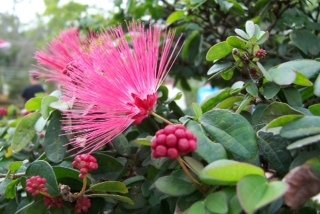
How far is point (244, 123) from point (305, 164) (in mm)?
99

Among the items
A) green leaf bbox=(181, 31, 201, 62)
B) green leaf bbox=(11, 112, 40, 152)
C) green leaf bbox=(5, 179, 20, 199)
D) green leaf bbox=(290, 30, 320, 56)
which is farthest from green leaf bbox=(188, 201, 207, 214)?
green leaf bbox=(181, 31, 201, 62)

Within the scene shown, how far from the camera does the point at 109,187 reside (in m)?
0.66

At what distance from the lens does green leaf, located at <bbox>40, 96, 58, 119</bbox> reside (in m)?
0.82

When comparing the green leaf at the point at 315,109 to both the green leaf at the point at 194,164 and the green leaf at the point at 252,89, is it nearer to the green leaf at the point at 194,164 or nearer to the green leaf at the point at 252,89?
the green leaf at the point at 252,89

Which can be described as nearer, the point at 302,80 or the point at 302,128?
the point at 302,128

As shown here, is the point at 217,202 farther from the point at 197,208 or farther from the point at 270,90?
the point at 270,90

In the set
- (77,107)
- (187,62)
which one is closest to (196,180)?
(77,107)

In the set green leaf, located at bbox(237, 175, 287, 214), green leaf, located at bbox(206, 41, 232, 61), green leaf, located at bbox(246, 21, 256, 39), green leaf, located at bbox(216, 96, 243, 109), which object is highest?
green leaf, located at bbox(246, 21, 256, 39)

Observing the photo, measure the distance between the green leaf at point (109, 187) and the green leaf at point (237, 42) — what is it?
27cm

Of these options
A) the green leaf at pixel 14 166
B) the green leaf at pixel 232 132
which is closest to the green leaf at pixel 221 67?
the green leaf at pixel 232 132

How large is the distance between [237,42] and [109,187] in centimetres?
29

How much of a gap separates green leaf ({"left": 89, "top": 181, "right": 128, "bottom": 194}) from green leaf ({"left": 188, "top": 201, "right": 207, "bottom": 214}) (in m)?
0.16

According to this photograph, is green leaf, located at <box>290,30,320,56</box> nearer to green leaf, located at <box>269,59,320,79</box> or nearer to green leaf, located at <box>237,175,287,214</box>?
green leaf, located at <box>269,59,320,79</box>

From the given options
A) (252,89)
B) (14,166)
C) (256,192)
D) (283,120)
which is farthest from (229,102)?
(14,166)
